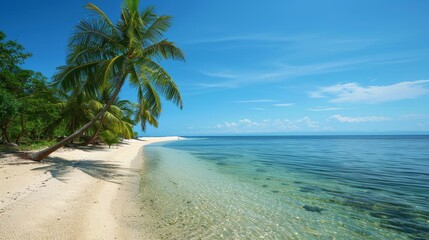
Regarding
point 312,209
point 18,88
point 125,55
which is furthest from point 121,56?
point 312,209

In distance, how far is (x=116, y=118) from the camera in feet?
70.2

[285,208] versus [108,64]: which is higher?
[108,64]

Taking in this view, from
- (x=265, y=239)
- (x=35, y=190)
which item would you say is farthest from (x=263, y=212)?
(x=35, y=190)

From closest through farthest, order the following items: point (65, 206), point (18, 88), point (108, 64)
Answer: point (65, 206)
point (108, 64)
point (18, 88)

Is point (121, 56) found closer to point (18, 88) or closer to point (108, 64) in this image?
point (108, 64)

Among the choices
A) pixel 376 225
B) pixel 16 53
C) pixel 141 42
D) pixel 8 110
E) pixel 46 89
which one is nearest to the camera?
pixel 376 225

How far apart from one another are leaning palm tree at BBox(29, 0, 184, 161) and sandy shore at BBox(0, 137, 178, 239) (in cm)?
367

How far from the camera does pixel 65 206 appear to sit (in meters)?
5.46

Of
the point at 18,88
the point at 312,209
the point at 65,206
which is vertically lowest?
the point at 312,209

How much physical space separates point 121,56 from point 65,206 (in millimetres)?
7385

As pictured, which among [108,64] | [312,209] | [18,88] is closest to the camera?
[312,209]

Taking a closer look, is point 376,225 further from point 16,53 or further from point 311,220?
point 16,53

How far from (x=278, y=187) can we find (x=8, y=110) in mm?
12454

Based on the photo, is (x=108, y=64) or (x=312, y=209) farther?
(x=108, y=64)
